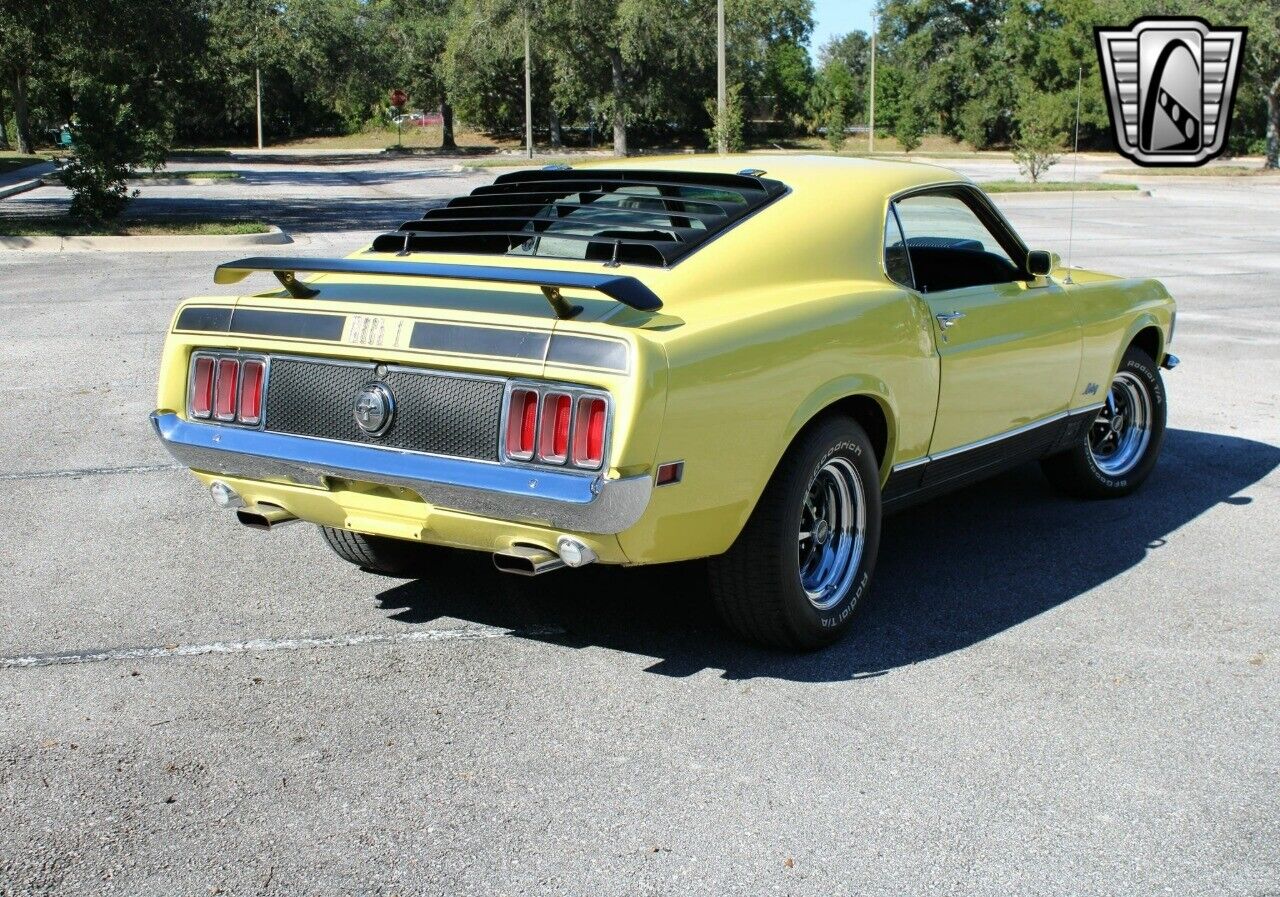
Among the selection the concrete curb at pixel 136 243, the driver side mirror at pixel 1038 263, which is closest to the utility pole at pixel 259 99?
the concrete curb at pixel 136 243

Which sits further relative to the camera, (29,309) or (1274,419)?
(29,309)

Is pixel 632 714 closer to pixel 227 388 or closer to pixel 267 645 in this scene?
pixel 267 645

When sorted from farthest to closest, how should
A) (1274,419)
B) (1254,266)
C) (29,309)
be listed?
(1254,266)
(29,309)
(1274,419)

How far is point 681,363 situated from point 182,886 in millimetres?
1826

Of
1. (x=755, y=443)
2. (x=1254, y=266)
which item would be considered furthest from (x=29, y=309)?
(x=1254, y=266)

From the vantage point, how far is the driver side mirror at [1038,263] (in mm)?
5570

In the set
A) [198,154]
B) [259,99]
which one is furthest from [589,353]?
[259,99]

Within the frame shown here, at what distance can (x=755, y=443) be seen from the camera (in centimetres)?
412

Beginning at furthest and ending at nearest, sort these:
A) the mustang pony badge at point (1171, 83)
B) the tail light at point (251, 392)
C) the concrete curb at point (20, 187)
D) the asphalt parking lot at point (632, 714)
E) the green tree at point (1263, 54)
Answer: the green tree at point (1263, 54) < the mustang pony badge at point (1171, 83) < the concrete curb at point (20, 187) < the tail light at point (251, 392) < the asphalt parking lot at point (632, 714)

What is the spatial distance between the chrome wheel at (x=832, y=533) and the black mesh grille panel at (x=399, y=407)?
3.95 feet

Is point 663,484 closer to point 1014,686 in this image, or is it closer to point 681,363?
point 681,363

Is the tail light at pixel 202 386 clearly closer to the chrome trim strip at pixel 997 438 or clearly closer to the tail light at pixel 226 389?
the tail light at pixel 226 389

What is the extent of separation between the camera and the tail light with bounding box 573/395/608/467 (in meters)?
3.79

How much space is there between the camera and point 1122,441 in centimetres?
673
